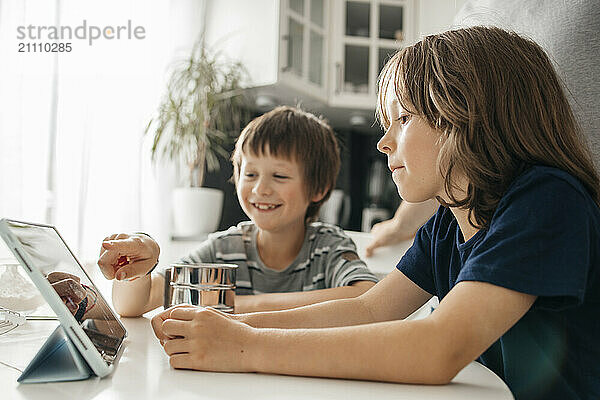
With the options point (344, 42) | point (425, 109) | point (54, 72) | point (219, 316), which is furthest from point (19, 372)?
point (344, 42)

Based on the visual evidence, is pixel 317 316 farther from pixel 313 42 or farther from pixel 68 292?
pixel 313 42

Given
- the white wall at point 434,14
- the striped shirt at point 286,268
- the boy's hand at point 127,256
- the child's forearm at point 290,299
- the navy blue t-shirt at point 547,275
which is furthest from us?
the white wall at point 434,14

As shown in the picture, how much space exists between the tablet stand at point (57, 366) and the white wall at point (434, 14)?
9.59 ft

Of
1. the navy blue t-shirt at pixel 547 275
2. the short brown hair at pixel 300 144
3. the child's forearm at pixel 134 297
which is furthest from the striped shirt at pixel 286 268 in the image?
the navy blue t-shirt at pixel 547 275

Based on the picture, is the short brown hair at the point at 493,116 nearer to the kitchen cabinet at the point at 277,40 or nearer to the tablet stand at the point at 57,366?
the tablet stand at the point at 57,366

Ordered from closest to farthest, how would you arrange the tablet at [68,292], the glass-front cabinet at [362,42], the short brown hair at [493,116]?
the tablet at [68,292], the short brown hair at [493,116], the glass-front cabinet at [362,42]

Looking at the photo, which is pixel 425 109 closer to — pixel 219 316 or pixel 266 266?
pixel 219 316

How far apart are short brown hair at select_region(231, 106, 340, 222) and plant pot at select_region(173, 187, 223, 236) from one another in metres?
1.29

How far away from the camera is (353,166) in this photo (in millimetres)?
3953

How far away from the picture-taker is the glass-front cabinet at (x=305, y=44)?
3.08 m

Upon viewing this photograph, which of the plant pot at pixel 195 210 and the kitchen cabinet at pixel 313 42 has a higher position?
the kitchen cabinet at pixel 313 42

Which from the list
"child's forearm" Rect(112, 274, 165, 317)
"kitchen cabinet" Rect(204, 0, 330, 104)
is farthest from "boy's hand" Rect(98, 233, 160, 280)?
"kitchen cabinet" Rect(204, 0, 330, 104)

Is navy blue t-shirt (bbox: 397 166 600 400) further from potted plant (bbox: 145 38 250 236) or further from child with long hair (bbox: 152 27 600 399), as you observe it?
potted plant (bbox: 145 38 250 236)

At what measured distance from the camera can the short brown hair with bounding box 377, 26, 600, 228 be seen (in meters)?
0.76
